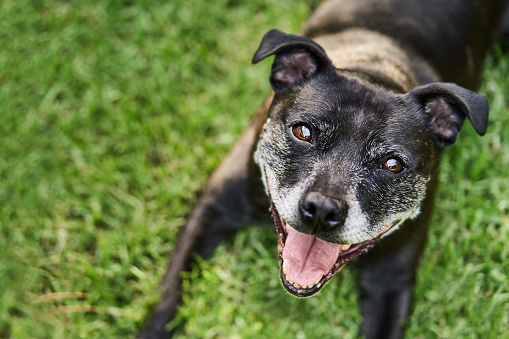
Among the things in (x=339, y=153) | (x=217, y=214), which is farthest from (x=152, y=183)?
(x=339, y=153)

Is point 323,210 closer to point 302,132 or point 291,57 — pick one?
point 302,132

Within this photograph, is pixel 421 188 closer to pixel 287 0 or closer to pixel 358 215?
pixel 358 215

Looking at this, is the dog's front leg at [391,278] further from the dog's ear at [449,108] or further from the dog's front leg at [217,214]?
the dog's front leg at [217,214]

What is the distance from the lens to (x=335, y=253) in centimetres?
320

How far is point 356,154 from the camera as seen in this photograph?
9.69 feet

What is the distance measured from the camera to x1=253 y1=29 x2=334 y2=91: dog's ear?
3.07 meters

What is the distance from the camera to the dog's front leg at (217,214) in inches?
147

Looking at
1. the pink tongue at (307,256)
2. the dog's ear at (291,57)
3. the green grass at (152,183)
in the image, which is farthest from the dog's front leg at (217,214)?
the pink tongue at (307,256)

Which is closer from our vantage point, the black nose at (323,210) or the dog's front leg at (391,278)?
the black nose at (323,210)

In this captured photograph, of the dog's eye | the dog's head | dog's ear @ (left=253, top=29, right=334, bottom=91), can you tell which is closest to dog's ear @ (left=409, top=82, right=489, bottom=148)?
the dog's head

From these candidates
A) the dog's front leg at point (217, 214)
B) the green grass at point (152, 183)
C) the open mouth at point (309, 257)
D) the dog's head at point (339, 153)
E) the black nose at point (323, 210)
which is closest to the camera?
the black nose at point (323, 210)

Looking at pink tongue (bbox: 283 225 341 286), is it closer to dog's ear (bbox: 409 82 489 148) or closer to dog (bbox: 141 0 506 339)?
dog (bbox: 141 0 506 339)

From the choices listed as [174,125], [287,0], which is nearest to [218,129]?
[174,125]

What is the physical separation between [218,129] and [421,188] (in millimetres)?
2077
